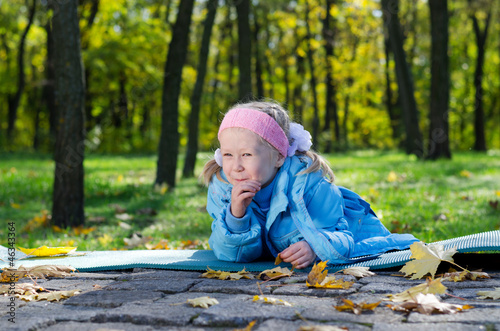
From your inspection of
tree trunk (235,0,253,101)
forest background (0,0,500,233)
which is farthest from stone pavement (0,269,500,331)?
tree trunk (235,0,253,101)

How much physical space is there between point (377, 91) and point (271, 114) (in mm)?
32539

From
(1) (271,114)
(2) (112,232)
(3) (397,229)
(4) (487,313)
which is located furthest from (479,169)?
(4) (487,313)

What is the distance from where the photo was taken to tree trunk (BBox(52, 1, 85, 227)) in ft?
19.3

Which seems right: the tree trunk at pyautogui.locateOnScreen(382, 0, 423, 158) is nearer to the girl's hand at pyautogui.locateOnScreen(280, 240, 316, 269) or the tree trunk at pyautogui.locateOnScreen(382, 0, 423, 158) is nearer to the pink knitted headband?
the pink knitted headband

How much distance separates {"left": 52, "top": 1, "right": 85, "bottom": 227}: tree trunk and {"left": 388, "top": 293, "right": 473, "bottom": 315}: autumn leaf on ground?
15.2ft

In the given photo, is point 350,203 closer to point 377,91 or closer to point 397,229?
point 397,229

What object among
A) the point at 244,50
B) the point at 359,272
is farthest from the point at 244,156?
the point at 244,50

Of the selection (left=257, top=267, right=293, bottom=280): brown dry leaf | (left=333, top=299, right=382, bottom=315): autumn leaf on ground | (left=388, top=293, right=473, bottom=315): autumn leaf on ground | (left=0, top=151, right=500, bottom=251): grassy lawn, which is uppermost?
(left=388, top=293, right=473, bottom=315): autumn leaf on ground

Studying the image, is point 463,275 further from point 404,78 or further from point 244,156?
point 404,78

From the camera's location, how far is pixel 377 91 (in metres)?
34.7

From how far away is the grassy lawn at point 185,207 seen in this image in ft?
17.8

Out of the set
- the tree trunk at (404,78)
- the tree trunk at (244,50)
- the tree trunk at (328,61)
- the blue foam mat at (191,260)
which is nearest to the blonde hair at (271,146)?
the blue foam mat at (191,260)

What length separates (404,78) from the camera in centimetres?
1534

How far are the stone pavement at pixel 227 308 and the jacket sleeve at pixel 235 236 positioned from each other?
0.40 m
